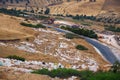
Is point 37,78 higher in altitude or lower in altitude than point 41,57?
higher

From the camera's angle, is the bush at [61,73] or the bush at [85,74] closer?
the bush at [85,74]

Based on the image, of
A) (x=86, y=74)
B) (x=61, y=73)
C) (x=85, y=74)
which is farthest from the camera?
(x=61, y=73)

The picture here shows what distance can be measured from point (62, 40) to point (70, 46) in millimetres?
5172

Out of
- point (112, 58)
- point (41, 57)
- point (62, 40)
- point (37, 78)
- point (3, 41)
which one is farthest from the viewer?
point (62, 40)

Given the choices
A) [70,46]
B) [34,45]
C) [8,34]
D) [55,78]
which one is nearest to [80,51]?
[70,46]

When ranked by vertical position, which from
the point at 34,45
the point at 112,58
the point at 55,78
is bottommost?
the point at 112,58

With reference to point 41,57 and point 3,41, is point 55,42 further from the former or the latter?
point 41,57

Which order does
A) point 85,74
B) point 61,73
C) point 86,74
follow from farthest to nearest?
point 61,73 < point 85,74 < point 86,74

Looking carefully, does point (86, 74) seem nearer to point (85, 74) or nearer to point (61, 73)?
point (85, 74)

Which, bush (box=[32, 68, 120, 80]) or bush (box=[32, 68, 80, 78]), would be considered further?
bush (box=[32, 68, 80, 78])

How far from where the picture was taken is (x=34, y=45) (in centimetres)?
5653

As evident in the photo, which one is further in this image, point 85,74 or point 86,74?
point 85,74

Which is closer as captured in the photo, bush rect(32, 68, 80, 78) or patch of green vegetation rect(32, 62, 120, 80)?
patch of green vegetation rect(32, 62, 120, 80)

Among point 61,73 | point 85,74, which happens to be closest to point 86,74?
point 85,74
